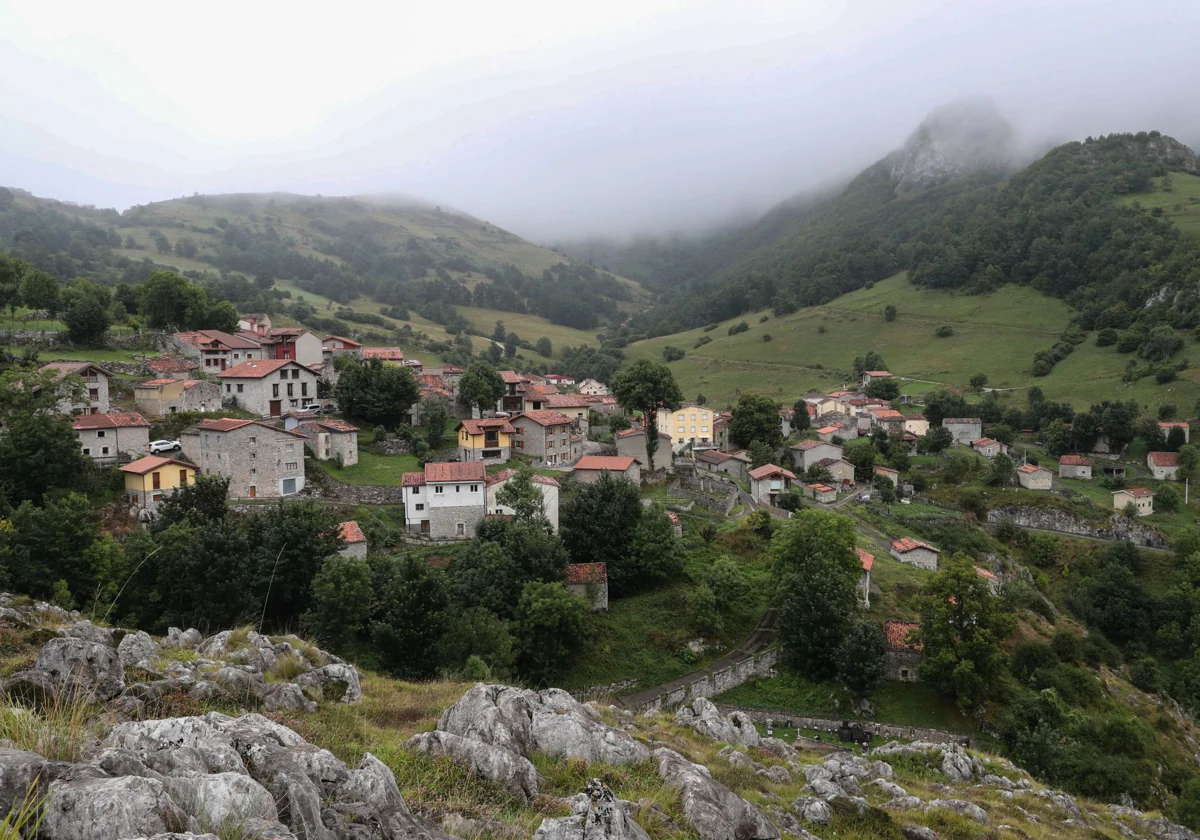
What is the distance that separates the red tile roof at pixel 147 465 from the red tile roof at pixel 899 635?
37466 mm

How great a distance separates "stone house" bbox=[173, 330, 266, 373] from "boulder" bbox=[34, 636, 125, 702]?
168 feet

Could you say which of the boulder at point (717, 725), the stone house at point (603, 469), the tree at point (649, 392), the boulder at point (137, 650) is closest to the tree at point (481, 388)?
the tree at point (649, 392)

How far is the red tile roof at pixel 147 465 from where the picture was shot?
121ft

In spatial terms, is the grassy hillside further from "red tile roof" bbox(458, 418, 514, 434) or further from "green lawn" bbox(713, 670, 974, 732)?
"green lawn" bbox(713, 670, 974, 732)

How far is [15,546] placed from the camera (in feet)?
92.9

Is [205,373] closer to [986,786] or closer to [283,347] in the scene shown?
[283,347]

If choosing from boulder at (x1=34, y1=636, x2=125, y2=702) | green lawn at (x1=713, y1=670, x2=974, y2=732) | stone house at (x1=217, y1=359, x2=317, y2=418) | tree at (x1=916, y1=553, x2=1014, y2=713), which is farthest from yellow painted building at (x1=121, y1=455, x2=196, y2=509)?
tree at (x1=916, y1=553, x2=1014, y2=713)

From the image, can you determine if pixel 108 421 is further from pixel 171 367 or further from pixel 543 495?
pixel 543 495

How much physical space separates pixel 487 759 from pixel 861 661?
82.0ft

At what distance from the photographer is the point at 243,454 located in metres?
40.5

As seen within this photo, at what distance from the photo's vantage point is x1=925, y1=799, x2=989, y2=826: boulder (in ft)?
47.6

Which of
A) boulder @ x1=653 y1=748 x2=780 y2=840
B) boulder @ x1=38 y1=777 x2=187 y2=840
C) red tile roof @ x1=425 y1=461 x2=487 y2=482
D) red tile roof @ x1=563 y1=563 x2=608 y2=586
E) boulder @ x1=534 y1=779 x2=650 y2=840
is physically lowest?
red tile roof @ x1=563 y1=563 x2=608 y2=586

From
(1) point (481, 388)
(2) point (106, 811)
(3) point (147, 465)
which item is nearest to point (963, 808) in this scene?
(2) point (106, 811)

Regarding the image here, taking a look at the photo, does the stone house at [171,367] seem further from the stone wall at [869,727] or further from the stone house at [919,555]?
the stone house at [919,555]
